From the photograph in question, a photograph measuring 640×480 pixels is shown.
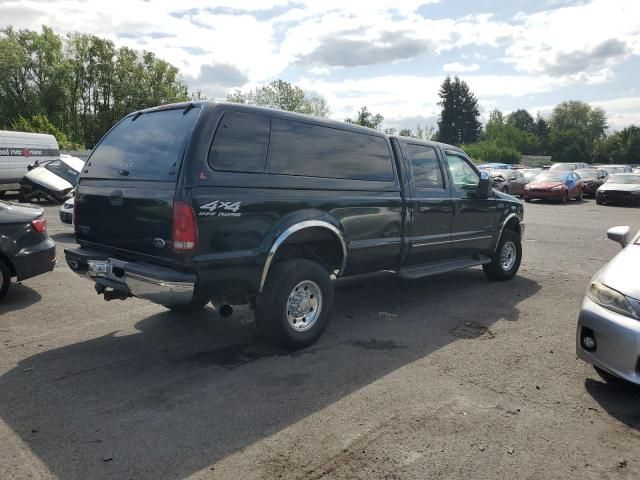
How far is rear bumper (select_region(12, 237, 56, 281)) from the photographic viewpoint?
19.8 feet

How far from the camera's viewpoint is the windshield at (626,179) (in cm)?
2336

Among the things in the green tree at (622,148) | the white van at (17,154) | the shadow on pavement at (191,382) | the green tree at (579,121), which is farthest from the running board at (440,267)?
the green tree at (579,121)

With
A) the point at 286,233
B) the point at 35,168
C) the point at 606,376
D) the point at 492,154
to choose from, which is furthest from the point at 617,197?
the point at 492,154

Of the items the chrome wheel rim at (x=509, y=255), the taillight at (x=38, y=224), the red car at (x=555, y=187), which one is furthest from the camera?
the red car at (x=555, y=187)

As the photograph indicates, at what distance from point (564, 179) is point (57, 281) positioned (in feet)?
75.5

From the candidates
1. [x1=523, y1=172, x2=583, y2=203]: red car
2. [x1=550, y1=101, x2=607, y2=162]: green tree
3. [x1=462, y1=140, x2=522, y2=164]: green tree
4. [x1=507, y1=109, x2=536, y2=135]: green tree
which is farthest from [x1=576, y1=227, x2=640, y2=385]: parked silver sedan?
[x1=507, y1=109, x2=536, y2=135]: green tree

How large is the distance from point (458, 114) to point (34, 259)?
103375mm

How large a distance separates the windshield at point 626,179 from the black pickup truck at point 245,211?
21643 millimetres

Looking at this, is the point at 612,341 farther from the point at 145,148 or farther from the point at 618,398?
the point at 145,148

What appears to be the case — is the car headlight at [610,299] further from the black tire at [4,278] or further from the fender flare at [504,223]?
the black tire at [4,278]

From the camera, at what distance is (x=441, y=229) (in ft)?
21.0

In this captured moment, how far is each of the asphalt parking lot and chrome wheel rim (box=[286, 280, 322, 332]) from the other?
25 cm

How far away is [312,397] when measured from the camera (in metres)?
3.80

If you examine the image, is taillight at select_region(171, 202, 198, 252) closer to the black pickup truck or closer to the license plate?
the black pickup truck
